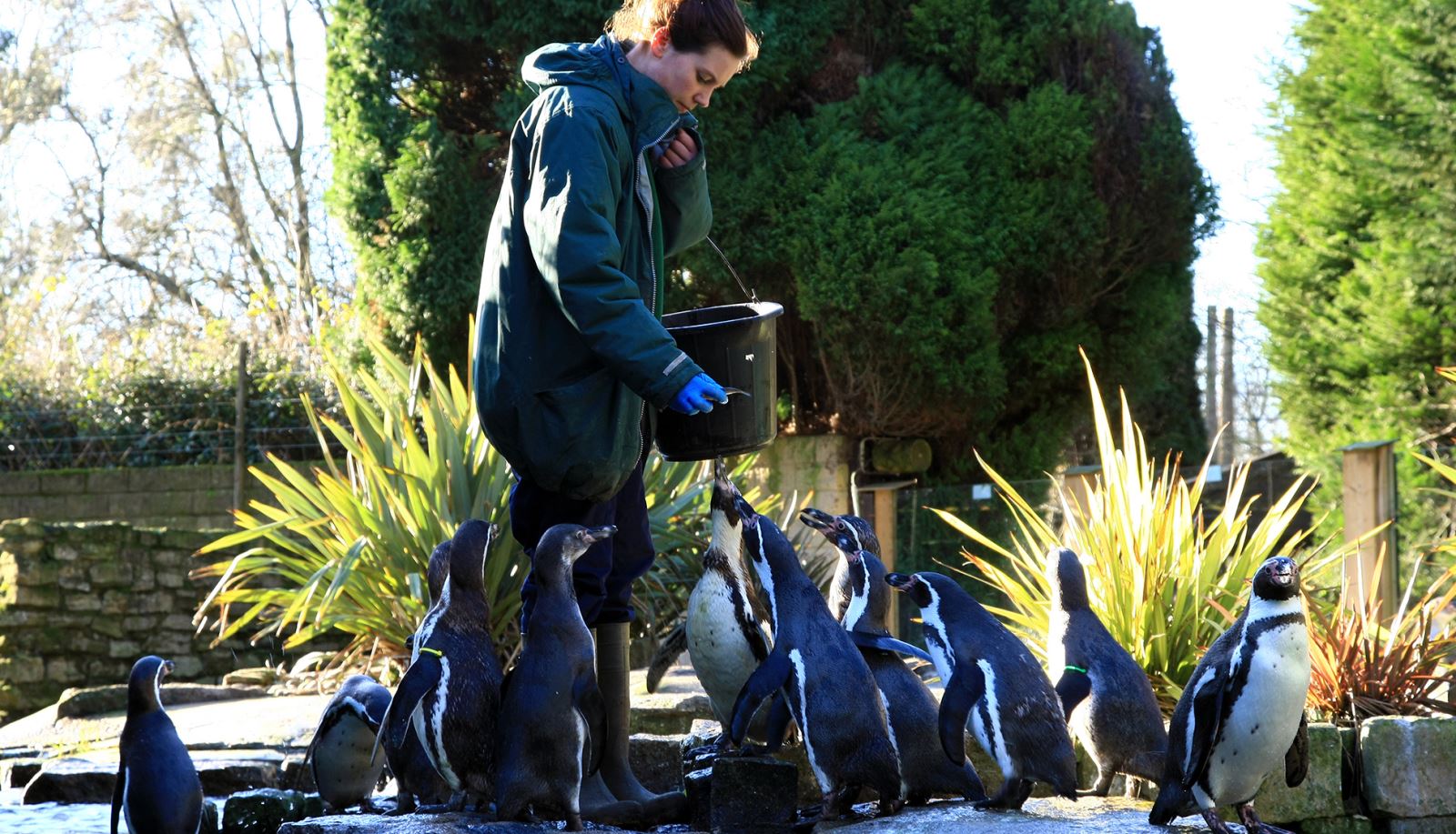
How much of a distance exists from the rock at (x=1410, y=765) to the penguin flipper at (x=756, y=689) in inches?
75.1

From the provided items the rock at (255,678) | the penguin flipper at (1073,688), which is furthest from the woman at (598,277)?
the rock at (255,678)

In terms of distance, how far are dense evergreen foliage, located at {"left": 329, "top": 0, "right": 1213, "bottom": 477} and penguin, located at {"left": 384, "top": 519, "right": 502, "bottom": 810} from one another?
760 cm

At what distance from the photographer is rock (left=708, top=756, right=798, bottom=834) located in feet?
11.5

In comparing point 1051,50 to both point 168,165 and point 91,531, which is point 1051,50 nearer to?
point 91,531

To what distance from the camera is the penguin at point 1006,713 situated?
11.3 ft

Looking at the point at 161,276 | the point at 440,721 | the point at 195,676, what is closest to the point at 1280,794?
the point at 440,721

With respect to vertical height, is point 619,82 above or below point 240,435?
above

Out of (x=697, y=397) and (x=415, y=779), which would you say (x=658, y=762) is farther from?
(x=697, y=397)

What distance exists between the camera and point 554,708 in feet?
10.9

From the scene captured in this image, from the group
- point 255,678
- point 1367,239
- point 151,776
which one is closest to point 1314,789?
point 151,776

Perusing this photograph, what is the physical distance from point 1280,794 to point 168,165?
952 inches

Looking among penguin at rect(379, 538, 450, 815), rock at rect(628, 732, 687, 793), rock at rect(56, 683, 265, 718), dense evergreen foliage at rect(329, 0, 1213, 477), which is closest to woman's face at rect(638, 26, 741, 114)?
penguin at rect(379, 538, 450, 815)

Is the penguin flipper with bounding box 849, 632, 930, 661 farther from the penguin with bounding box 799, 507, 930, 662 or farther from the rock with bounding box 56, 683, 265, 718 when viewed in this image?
the rock with bounding box 56, 683, 265, 718

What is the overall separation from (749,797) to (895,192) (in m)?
8.00
